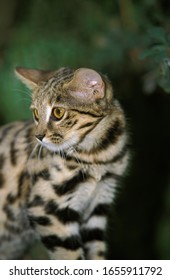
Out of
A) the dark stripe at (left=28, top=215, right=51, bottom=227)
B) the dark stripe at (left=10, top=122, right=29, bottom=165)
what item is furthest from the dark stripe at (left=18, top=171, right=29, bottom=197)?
the dark stripe at (left=28, top=215, right=51, bottom=227)

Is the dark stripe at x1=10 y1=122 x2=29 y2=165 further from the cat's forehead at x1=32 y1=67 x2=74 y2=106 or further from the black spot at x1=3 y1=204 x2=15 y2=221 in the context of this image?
the cat's forehead at x1=32 y1=67 x2=74 y2=106

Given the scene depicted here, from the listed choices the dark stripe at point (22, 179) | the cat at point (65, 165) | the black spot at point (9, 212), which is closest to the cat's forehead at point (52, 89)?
the cat at point (65, 165)

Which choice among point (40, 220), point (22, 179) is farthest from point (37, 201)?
point (22, 179)

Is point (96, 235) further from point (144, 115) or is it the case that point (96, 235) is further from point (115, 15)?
point (115, 15)

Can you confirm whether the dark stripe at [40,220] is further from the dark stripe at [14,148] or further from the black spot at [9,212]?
the dark stripe at [14,148]

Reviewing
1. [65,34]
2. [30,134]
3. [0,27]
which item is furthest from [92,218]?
[0,27]

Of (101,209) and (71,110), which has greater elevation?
(71,110)

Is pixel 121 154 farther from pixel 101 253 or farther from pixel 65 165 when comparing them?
pixel 101 253
